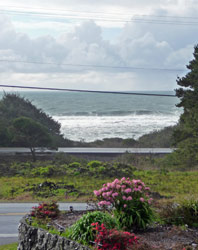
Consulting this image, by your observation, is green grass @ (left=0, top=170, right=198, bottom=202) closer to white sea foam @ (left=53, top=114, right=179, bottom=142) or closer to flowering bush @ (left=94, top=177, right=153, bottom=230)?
flowering bush @ (left=94, top=177, right=153, bottom=230)

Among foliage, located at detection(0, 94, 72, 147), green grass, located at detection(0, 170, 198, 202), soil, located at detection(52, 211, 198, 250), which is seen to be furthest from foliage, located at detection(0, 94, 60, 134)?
soil, located at detection(52, 211, 198, 250)

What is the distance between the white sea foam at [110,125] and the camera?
187 ft

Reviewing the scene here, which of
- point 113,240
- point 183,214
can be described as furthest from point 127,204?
point 113,240

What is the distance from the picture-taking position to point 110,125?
67.1 metres

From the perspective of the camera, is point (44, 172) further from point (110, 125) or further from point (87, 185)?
point (110, 125)

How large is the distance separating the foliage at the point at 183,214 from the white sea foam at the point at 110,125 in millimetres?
40785

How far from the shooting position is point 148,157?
95.1 ft

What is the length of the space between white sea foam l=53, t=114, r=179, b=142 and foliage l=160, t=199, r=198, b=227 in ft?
134

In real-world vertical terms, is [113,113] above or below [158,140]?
above

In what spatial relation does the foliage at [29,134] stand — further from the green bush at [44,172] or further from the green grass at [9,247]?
the green grass at [9,247]

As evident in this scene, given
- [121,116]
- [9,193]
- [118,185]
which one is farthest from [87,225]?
[121,116]

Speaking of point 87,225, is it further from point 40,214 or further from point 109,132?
point 109,132

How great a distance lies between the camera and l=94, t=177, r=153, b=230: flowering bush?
28.1ft

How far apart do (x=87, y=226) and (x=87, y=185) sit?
10772mm
